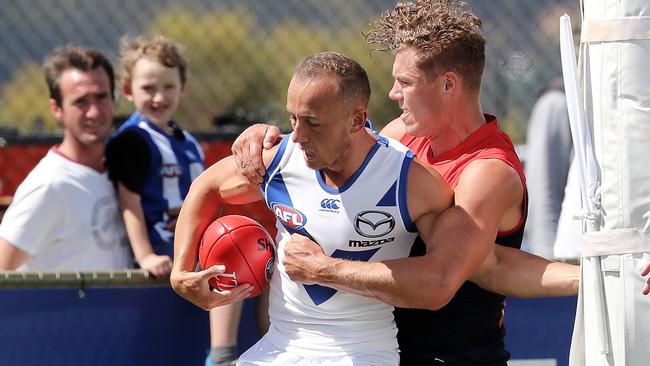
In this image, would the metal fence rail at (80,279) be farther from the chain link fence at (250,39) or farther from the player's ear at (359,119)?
the chain link fence at (250,39)

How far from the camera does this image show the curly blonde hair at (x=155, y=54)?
19.2 feet

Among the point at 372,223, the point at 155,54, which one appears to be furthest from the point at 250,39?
the point at 372,223

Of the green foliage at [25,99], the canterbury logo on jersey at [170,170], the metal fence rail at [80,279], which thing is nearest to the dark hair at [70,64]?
the canterbury logo on jersey at [170,170]

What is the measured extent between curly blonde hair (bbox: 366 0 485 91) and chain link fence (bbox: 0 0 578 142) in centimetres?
454

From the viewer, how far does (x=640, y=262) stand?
3.25m

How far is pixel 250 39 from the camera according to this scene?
440 inches

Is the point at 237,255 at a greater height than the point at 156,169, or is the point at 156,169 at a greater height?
the point at 156,169

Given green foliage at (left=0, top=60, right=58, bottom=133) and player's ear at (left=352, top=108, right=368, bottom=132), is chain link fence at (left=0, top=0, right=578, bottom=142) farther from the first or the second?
player's ear at (left=352, top=108, right=368, bottom=132)

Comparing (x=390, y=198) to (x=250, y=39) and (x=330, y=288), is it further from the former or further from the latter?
(x=250, y=39)

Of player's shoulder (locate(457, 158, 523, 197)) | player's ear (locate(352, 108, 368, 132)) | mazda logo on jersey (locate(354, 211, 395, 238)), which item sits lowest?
mazda logo on jersey (locate(354, 211, 395, 238))

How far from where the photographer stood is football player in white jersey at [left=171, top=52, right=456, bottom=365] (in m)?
3.51

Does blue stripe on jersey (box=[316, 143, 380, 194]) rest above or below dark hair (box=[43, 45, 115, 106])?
below

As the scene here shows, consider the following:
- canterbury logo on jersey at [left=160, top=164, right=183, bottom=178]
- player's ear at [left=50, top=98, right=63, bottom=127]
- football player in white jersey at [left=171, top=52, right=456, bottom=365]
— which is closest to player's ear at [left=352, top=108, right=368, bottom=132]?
football player in white jersey at [left=171, top=52, right=456, bottom=365]

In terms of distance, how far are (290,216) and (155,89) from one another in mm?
2289
